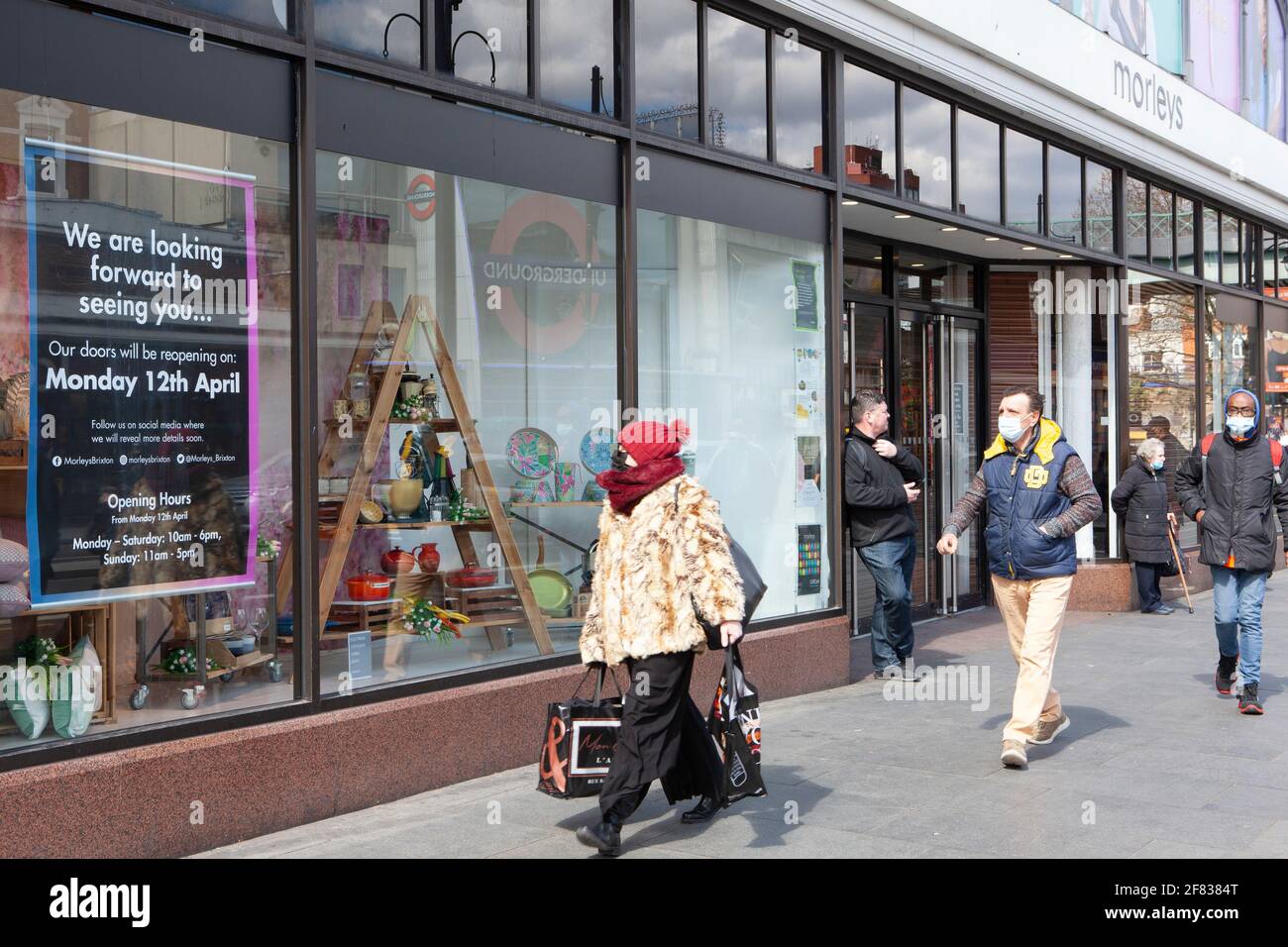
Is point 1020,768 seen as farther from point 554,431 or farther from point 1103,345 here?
point 1103,345

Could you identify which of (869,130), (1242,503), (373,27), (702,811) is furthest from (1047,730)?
(373,27)

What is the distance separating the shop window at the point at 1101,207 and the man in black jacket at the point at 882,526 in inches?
202

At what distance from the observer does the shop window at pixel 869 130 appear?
10414 millimetres

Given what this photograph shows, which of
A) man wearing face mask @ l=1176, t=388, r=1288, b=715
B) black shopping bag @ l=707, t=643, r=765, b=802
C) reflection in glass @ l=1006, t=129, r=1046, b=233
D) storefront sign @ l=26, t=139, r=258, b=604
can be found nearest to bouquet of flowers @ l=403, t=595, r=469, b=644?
storefront sign @ l=26, t=139, r=258, b=604

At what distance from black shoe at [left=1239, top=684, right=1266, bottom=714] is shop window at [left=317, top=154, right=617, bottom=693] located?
4227 mm

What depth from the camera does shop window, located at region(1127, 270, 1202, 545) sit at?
1517 cm

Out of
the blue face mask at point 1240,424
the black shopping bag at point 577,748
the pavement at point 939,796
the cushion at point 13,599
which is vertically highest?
the blue face mask at point 1240,424

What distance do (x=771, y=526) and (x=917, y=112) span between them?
3.73 metres

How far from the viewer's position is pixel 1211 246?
1719cm

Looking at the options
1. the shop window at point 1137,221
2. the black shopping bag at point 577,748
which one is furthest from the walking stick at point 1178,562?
the black shopping bag at point 577,748

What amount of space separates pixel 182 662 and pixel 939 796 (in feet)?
11.8

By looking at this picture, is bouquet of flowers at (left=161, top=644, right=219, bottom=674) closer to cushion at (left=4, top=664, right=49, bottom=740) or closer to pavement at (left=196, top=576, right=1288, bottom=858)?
cushion at (left=4, top=664, right=49, bottom=740)

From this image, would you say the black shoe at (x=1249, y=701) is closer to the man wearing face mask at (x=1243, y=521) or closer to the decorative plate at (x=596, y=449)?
the man wearing face mask at (x=1243, y=521)

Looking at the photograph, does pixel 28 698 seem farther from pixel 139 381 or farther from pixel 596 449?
pixel 596 449
